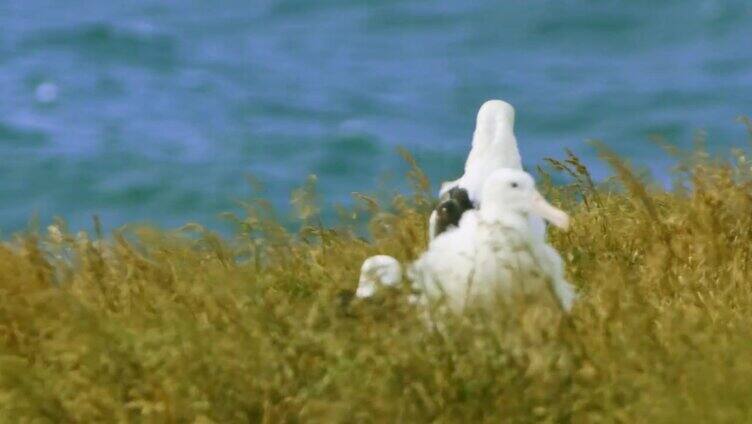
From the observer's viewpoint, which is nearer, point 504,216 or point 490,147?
point 504,216

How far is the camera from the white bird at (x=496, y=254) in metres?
4.68

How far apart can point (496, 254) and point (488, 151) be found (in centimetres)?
135

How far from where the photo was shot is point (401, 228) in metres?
5.35

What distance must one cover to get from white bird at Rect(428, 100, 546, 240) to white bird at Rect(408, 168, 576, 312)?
675mm

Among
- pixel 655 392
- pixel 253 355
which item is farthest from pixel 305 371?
pixel 655 392

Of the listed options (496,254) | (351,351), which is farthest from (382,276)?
(351,351)

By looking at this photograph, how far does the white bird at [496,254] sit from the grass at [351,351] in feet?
0.35

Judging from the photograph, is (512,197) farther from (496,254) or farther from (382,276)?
(382,276)

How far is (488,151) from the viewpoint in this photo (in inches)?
241

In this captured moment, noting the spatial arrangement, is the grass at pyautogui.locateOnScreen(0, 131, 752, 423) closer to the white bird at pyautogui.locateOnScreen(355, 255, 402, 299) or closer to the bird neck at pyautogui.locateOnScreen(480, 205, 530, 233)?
the white bird at pyautogui.locateOnScreen(355, 255, 402, 299)

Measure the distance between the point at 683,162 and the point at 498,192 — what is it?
1.13 m

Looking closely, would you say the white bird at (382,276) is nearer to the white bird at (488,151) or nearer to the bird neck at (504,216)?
the bird neck at (504,216)

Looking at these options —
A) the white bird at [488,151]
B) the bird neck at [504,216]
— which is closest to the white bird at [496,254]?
the bird neck at [504,216]

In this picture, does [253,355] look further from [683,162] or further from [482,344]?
[683,162]
